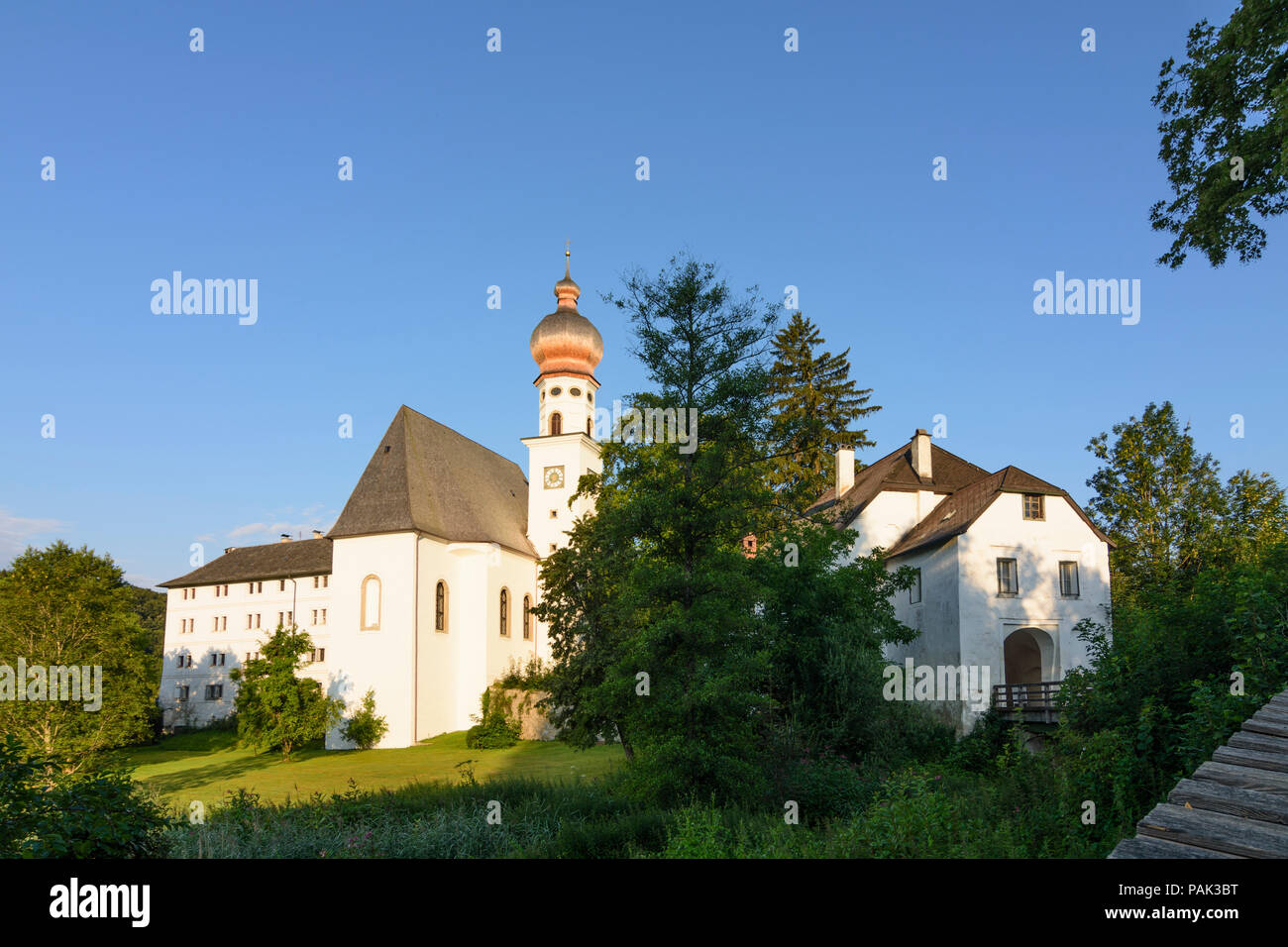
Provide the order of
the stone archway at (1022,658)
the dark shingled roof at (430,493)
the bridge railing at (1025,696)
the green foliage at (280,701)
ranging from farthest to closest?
1. the dark shingled roof at (430,493)
2. the green foliage at (280,701)
3. the stone archway at (1022,658)
4. the bridge railing at (1025,696)

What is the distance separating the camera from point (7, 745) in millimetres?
8133

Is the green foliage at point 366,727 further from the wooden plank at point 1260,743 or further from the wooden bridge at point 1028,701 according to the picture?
the wooden plank at point 1260,743

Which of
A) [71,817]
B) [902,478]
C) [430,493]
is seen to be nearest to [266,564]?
[430,493]

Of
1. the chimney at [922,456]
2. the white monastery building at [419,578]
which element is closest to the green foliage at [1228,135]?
the chimney at [922,456]

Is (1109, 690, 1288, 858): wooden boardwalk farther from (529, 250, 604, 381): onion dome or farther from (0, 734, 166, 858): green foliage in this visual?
(529, 250, 604, 381): onion dome

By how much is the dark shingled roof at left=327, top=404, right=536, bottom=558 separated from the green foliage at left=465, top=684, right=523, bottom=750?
8294 mm

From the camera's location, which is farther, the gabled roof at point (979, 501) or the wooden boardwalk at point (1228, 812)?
the gabled roof at point (979, 501)

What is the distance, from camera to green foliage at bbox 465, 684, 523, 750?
39.5 metres

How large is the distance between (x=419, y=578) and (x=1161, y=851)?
41.0 metres

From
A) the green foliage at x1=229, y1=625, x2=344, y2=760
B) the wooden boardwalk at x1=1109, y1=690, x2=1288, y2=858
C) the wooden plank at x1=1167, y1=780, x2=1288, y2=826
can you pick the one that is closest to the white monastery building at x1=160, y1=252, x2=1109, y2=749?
the green foliage at x1=229, y1=625, x2=344, y2=760

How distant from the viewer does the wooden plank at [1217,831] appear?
163 inches

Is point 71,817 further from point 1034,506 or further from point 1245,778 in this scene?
point 1034,506

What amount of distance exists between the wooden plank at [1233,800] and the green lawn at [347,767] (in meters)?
20.0
